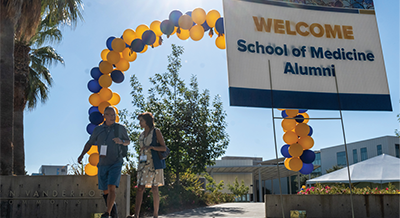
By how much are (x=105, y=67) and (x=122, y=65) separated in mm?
383

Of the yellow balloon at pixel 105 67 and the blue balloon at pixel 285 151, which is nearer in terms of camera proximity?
the yellow balloon at pixel 105 67

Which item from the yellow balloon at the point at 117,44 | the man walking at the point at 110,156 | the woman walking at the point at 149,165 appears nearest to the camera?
the man walking at the point at 110,156

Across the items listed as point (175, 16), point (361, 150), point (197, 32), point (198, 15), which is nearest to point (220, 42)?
point (197, 32)

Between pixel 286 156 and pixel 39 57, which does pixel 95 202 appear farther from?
pixel 39 57

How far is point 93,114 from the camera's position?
586cm

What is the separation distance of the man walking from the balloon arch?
1289mm

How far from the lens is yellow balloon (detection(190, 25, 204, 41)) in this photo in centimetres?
643

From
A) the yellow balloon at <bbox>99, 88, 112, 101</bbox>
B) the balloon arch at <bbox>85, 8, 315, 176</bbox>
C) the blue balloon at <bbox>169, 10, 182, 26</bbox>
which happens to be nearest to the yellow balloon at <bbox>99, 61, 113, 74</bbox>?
the balloon arch at <bbox>85, 8, 315, 176</bbox>

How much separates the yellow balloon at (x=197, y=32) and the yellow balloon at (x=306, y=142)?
2.89 m

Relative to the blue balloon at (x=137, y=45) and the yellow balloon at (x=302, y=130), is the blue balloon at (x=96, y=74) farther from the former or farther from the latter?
the yellow balloon at (x=302, y=130)

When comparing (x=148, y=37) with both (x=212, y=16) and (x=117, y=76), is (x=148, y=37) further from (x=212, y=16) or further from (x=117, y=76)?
(x=212, y=16)

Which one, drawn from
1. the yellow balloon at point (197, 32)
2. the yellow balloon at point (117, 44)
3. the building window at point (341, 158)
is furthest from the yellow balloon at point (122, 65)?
the building window at point (341, 158)

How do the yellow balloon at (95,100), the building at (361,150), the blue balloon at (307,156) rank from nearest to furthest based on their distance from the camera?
the blue balloon at (307,156) < the yellow balloon at (95,100) < the building at (361,150)

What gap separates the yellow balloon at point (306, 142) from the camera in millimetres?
6055
